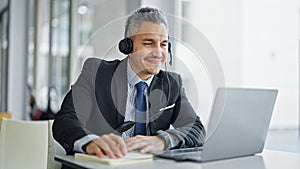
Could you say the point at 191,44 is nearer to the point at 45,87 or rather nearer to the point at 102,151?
the point at 102,151

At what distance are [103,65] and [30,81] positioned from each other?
13.7ft

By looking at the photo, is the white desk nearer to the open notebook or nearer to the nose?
the open notebook

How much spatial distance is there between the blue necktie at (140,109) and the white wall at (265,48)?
67 centimetres

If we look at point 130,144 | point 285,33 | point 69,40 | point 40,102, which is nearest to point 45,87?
point 40,102

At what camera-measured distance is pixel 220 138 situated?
3.89ft

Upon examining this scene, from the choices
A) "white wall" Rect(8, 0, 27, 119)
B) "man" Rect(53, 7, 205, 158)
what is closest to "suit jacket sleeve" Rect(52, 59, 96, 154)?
"man" Rect(53, 7, 205, 158)

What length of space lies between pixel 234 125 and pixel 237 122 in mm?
14

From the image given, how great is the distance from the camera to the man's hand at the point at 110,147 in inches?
46.6

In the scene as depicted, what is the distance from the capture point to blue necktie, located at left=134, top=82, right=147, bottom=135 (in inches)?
58.4

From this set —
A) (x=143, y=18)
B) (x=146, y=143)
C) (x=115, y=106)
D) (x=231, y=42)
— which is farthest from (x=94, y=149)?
(x=231, y=42)

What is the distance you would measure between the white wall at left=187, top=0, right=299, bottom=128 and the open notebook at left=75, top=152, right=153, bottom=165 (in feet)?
3.10

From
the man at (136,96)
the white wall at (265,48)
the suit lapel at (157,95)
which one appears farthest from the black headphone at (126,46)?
the white wall at (265,48)

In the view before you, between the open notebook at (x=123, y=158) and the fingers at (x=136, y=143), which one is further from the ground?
the fingers at (x=136, y=143)

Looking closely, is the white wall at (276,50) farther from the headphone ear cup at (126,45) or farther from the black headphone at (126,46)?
Result: the headphone ear cup at (126,45)
